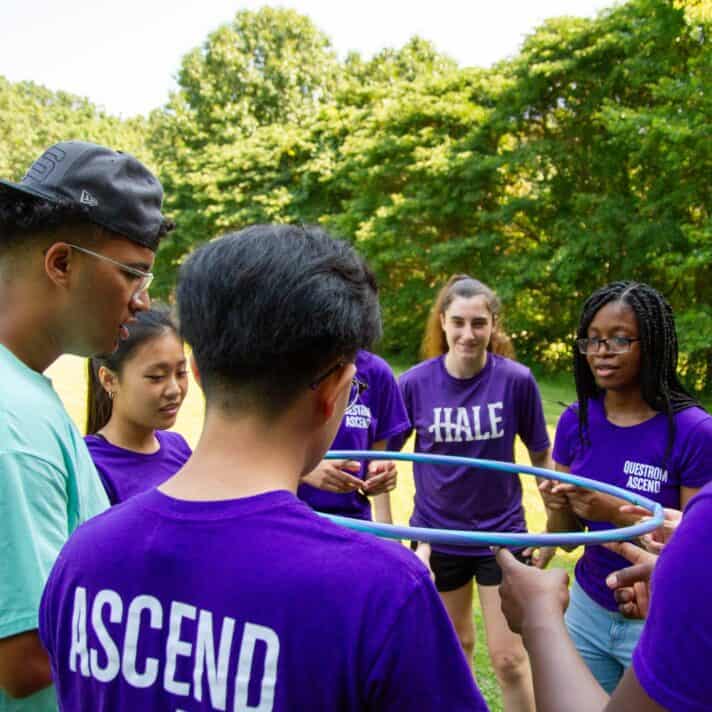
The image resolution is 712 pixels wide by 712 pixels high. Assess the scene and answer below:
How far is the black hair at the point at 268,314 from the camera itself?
1.13 meters

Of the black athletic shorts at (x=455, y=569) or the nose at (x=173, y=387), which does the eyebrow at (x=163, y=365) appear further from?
the black athletic shorts at (x=455, y=569)

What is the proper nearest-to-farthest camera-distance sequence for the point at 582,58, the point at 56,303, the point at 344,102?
the point at 56,303 → the point at 582,58 → the point at 344,102

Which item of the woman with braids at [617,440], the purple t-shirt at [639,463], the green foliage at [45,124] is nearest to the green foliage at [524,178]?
the woman with braids at [617,440]

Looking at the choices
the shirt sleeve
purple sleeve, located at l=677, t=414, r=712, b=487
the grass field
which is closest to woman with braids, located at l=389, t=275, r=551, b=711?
the grass field

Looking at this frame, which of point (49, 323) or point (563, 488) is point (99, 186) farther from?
point (563, 488)

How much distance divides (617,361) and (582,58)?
17.7 meters

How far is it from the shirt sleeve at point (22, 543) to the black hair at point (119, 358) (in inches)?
60.5

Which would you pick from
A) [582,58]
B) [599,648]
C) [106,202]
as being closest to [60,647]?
[106,202]

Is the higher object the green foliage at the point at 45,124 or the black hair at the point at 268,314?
the green foliage at the point at 45,124

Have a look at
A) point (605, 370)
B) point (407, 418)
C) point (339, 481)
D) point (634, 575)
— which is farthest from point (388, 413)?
point (634, 575)

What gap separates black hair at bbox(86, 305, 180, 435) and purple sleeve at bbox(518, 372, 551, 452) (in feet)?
6.99

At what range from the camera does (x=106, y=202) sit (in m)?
1.73

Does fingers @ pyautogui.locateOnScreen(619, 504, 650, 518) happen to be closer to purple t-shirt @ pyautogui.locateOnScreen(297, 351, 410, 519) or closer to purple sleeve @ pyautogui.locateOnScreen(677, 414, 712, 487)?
purple sleeve @ pyautogui.locateOnScreen(677, 414, 712, 487)

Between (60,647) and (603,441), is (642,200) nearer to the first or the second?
(603,441)
